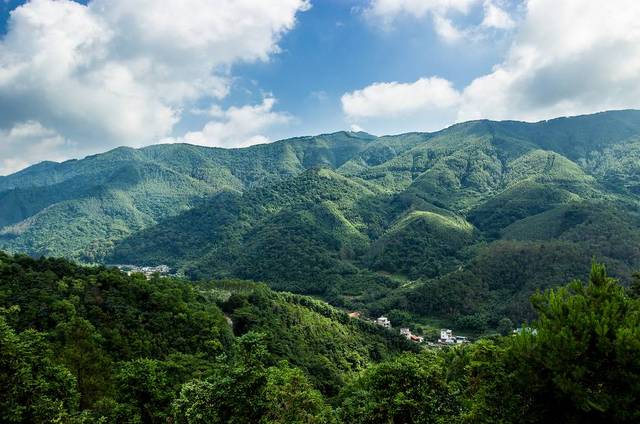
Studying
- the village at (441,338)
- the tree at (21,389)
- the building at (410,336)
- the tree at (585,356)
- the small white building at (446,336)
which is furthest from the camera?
the small white building at (446,336)

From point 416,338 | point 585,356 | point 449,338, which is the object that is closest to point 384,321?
point 416,338

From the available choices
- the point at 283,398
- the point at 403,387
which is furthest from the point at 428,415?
the point at 283,398

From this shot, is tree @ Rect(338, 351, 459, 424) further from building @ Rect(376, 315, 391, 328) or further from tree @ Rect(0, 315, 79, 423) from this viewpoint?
building @ Rect(376, 315, 391, 328)

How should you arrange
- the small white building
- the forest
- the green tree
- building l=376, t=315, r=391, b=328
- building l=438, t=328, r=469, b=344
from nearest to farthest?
the forest
the green tree
building l=438, t=328, r=469, b=344
the small white building
building l=376, t=315, r=391, b=328

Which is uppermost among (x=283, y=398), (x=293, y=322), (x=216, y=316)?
(x=283, y=398)

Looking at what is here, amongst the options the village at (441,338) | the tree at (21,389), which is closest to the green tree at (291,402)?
the tree at (21,389)

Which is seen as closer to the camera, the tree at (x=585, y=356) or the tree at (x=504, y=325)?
the tree at (x=585, y=356)

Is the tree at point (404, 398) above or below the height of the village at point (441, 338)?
above

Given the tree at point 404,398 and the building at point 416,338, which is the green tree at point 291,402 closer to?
the tree at point 404,398

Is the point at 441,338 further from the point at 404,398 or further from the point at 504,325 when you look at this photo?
the point at 404,398

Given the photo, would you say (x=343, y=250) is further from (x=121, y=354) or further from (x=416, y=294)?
(x=121, y=354)

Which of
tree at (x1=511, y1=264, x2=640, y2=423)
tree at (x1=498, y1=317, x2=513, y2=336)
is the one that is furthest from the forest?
tree at (x1=498, y1=317, x2=513, y2=336)
